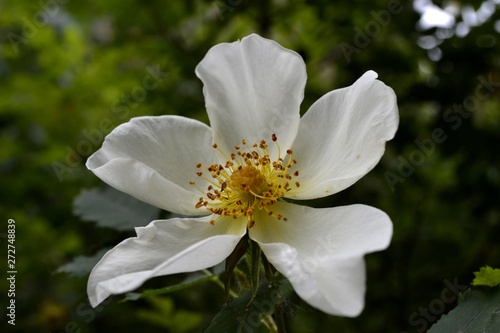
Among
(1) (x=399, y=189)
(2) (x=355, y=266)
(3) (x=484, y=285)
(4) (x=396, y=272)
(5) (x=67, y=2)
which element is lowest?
(4) (x=396, y=272)

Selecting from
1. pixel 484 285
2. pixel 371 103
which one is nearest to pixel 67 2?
pixel 371 103

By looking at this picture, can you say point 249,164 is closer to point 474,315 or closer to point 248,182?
point 248,182

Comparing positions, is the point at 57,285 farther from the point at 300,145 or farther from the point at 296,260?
the point at 296,260

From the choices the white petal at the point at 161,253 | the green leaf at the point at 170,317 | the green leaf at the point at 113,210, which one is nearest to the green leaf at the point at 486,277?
the white petal at the point at 161,253

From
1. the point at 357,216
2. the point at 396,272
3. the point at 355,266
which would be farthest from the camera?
the point at 396,272

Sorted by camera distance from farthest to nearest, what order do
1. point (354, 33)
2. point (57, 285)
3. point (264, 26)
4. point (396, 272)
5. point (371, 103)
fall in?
point (57, 285)
point (396, 272)
point (264, 26)
point (354, 33)
point (371, 103)

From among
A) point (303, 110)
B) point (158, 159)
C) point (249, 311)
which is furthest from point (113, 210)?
point (303, 110)

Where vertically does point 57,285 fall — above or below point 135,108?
below
